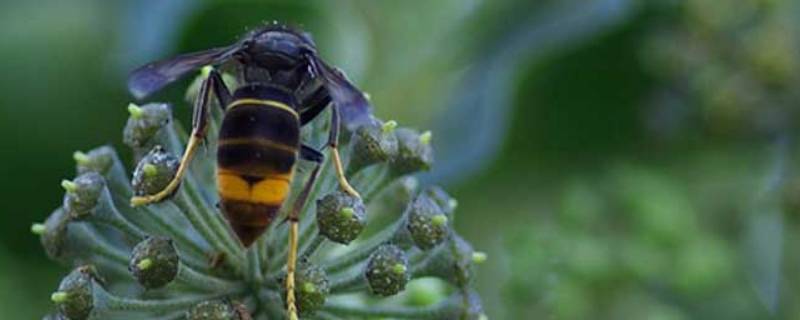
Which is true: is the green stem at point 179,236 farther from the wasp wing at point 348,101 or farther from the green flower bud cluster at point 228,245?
the wasp wing at point 348,101

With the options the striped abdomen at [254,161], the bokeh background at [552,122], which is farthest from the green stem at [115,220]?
the bokeh background at [552,122]

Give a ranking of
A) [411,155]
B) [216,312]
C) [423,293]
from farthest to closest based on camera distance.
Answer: [423,293], [411,155], [216,312]

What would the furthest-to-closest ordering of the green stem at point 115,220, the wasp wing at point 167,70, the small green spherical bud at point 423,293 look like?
the small green spherical bud at point 423,293, the wasp wing at point 167,70, the green stem at point 115,220

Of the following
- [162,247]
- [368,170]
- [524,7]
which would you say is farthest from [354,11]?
[162,247]

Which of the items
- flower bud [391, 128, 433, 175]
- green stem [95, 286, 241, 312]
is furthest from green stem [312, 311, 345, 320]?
flower bud [391, 128, 433, 175]

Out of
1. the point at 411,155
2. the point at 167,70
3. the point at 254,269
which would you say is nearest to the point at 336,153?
the point at 411,155

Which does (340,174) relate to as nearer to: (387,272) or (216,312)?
(387,272)
